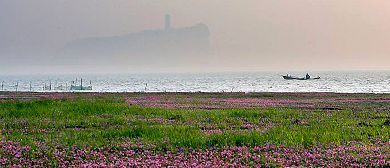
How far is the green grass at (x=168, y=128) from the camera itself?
46.5 ft

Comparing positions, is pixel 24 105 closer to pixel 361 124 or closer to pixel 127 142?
pixel 127 142

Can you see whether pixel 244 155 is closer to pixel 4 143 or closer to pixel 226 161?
pixel 226 161

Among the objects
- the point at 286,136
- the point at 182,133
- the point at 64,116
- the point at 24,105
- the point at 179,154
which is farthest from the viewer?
the point at 24,105

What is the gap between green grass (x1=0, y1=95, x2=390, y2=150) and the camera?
1418 cm

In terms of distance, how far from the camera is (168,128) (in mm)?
17094

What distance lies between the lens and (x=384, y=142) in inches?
569

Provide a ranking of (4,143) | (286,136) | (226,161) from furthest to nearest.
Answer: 1. (286,136)
2. (4,143)
3. (226,161)

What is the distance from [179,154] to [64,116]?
12.3 m

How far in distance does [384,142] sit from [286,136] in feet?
11.5

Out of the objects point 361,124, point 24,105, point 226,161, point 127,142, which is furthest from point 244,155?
point 24,105

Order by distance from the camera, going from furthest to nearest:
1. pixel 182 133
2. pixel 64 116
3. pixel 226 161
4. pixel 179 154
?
1. pixel 64 116
2. pixel 182 133
3. pixel 179 154
4. pixel 226 161

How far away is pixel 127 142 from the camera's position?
1412 cm

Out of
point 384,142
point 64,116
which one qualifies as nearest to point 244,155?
point 384,142

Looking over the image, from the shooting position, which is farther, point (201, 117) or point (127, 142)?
point (201, 117)
